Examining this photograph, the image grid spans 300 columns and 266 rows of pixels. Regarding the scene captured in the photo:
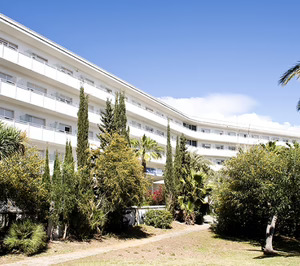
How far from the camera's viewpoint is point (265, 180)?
824 inches

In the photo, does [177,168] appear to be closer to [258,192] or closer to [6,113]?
[258,192]

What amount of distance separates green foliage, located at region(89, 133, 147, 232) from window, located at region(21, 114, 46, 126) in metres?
10.6

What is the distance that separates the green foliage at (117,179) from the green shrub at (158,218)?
613 cm

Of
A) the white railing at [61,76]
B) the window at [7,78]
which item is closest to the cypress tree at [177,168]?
the white railing at [61,76]

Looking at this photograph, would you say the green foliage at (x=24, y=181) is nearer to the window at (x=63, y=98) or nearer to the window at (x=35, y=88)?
the window at (x=35, y=88)

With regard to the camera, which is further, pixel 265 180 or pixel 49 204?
pixel 265 180

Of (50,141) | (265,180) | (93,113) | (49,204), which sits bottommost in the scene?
(49,204)

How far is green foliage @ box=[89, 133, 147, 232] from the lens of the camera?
2134 cm

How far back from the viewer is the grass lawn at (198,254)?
15602 mm

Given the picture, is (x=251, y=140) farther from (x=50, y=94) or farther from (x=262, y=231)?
(x=50, y=94)

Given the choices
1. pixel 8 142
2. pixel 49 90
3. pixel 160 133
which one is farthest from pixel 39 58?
pixel 160 133

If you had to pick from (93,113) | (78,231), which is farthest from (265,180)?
(93,113)

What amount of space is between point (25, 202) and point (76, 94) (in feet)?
66.5

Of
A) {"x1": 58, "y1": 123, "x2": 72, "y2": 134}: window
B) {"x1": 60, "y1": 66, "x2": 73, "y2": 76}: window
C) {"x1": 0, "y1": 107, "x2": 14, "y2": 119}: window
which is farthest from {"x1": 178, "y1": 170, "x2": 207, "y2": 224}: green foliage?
{"x1": 0, "y1": 107, "x2": 14, "y2": 119}: window
